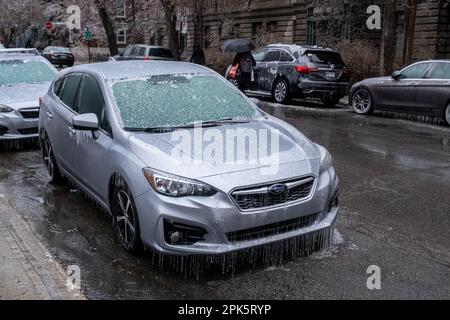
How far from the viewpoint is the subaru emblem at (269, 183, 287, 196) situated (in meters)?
4.28

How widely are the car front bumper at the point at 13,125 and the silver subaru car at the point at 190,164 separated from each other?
11.7 ft

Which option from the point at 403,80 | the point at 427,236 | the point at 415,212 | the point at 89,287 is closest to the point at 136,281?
the point at 89,287

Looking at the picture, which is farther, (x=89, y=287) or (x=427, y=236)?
(x=427, y=236)

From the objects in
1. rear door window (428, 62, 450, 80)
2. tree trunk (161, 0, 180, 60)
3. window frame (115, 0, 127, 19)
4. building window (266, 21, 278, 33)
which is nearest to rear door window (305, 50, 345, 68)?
rear door window (428, 62, 450, 80)

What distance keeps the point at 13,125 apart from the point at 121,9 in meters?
33.4

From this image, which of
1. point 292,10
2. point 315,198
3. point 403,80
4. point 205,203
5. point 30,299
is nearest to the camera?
point 30,299

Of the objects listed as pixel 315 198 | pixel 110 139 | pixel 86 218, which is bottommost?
pixel 86 218

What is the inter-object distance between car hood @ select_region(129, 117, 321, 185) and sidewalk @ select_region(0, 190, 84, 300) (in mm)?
1140

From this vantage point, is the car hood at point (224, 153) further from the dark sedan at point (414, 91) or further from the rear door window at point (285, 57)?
the rear door window at point (285, 57)

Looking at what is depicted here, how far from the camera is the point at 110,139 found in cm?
509

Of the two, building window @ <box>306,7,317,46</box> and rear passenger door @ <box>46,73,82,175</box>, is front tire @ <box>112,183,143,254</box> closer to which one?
rear passenger door @ <box>46,73,82,175</box>

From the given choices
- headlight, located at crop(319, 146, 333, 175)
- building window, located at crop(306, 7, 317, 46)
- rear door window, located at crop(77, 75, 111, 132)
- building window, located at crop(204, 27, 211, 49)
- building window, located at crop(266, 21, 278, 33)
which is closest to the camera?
headlight, located at crop(319, 146, 333, 175)

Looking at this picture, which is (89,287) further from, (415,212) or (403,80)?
(403,80)

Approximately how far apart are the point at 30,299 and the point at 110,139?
70.2 inches
